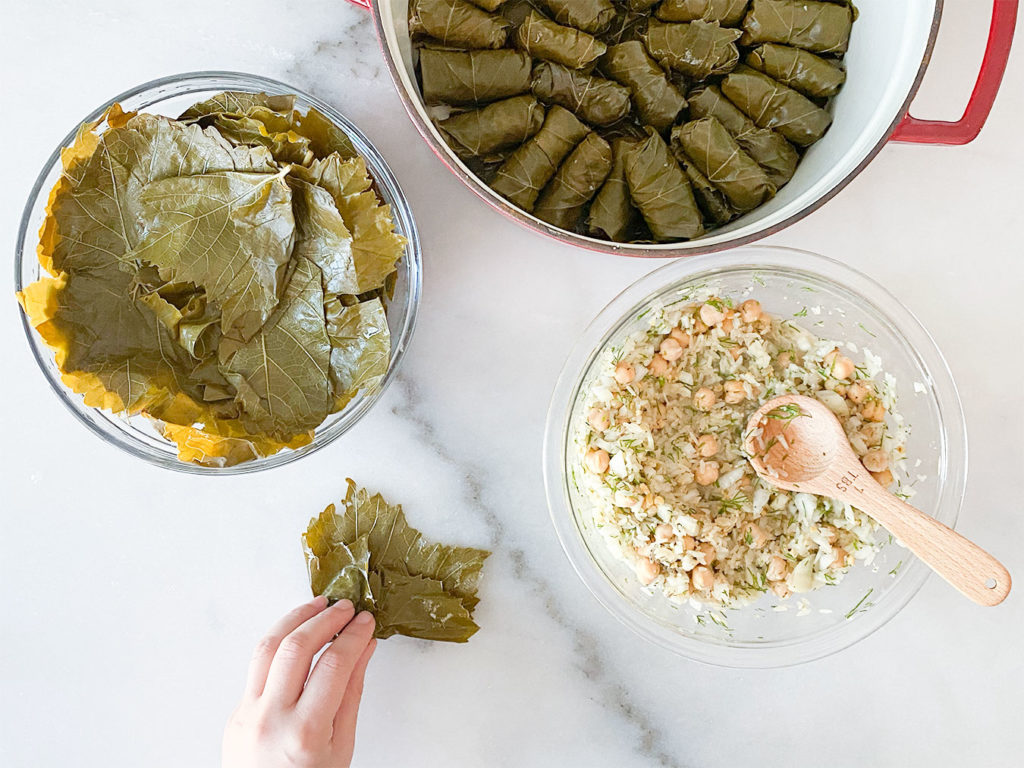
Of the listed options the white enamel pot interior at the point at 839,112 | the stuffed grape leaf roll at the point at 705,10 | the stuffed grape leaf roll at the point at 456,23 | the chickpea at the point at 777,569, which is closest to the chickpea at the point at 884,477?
the chickpea at the point at 777,569

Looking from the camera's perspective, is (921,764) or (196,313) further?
(921,764)

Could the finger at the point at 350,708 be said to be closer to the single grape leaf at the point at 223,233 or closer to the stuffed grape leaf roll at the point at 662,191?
the single grape leaf at the point at 223,233

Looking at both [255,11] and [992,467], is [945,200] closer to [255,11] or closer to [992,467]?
[992,467]


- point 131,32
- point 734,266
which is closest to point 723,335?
point 734,266

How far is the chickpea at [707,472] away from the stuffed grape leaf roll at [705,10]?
82cm

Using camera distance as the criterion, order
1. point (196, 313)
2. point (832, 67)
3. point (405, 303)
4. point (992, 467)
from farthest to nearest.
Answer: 1. point (992, 467)
2. point (405, 303)
3. point (832, 67)
4. point (196, 313)

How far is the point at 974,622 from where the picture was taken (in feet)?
5.61

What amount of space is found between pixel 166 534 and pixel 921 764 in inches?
66.7

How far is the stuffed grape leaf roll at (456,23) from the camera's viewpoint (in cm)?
144

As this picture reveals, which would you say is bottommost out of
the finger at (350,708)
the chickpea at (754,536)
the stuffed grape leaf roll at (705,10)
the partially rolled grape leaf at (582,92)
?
the finger at (350,708)

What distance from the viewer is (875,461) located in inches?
61.1

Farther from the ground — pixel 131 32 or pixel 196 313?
pixel 131 32

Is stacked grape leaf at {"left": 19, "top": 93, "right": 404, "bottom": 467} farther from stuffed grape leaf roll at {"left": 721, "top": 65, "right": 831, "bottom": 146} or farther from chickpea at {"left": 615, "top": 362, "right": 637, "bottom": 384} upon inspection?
stuffed grape leaf roll at {"left": 721, "top": 65, "right": 831, "bottom": 146}

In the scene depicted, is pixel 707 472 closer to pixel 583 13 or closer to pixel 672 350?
pixel 672 350
